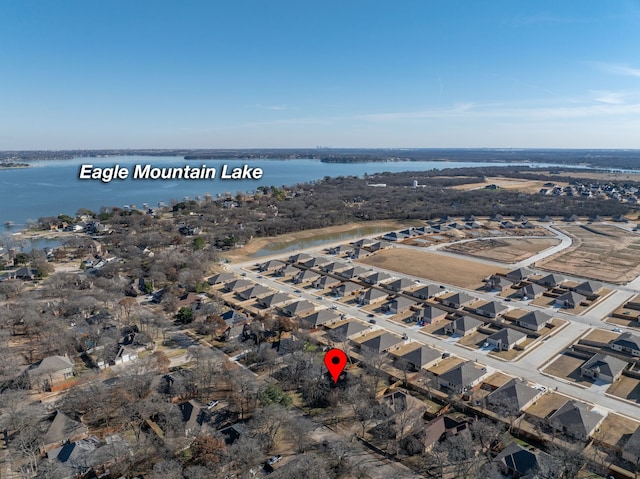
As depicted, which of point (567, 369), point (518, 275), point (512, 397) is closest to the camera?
point (512, 397)

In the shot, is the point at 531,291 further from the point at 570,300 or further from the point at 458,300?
the point at 458,300

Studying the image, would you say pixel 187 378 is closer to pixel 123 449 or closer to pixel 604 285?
pixel 123 449

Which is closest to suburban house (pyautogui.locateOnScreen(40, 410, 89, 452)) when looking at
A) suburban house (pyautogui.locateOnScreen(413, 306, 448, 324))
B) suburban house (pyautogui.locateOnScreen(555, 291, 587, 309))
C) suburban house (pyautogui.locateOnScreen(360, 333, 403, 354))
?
suburban house (pyautogui.locateOnScreen(360, 333, 403, 354))

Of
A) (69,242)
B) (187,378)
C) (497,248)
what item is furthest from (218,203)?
(187,378)

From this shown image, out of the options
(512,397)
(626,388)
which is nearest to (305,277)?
(512,397)

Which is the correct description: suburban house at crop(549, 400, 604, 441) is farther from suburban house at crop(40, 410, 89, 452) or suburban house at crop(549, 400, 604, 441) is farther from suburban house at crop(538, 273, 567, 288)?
suburban house at crop(40, 410, 89, 452)
